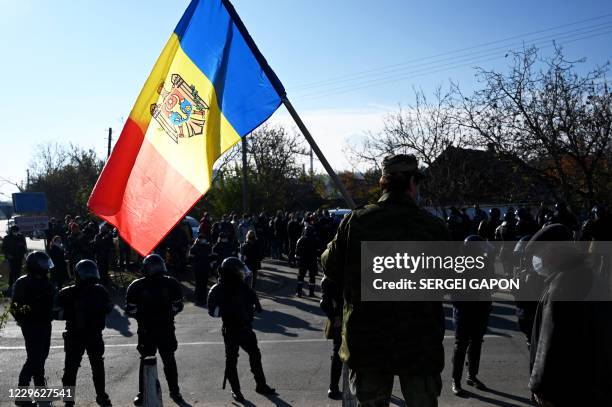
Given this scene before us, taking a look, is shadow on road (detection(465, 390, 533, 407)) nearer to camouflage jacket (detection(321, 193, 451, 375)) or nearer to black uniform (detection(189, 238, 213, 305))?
camouflage jacket (detection(321, 193, 451, 375))

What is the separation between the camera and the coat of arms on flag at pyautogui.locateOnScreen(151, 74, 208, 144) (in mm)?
5785

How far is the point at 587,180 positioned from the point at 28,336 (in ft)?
45.0

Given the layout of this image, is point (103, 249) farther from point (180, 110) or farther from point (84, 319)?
point (180, 110)

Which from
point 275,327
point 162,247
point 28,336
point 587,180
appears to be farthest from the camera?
point 162,247

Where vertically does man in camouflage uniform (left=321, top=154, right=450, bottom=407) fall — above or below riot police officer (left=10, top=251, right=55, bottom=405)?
above

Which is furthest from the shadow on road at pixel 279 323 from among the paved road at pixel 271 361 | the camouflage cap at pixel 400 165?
the camouflage cap at pixel 400 165

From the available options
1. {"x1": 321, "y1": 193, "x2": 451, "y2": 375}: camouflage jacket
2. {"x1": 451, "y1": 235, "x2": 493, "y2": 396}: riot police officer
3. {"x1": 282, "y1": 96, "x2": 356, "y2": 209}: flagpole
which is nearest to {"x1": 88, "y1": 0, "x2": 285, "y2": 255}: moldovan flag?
{"x1": 282, "y1": 96, "x2": 356, "y2": 209}: flagpole

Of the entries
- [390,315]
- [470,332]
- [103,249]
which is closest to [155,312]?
[470,332]

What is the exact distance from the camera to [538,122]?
1677cm

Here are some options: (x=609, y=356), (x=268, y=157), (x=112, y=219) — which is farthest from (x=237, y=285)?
(x=268, y=157)

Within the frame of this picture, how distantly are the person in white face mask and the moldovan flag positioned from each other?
304 centimetres

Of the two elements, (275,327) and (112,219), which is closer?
(112,219)

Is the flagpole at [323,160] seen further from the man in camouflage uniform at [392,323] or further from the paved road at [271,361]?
the paved road at [271,361]

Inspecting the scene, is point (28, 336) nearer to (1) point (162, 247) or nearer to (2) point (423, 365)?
(2) point (423, 365)
